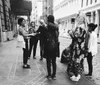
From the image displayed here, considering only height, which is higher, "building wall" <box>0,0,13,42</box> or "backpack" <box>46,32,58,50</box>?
"building wall" <box>0,0,13,42</box>

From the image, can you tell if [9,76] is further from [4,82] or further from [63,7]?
[63,7]

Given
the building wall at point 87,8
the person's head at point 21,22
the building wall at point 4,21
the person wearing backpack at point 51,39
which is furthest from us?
the building wall at point 87,8

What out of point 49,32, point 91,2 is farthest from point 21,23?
point 91,2

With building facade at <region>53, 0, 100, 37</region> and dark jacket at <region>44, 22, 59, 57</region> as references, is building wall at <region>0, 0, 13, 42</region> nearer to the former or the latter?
dark jacket at <region>44, 22, 59, 57</region>

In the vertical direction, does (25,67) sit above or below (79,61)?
below

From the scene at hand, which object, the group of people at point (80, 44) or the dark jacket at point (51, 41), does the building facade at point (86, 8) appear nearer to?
the group of people at point (80, 44)

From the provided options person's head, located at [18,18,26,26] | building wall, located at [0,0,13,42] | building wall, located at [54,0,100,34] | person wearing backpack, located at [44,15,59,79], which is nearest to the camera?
person wearing backpack, located at [44,15,59,79]

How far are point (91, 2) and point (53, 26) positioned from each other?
29.0 meters

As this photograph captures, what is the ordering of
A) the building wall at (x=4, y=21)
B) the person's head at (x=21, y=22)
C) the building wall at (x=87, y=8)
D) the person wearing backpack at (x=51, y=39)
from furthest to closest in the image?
the building wall at (x=87, y=8), the building wall at (x=4, y=21), the person's head at (x=21, y=22), the person wearing backpack at (x=51, y=39)

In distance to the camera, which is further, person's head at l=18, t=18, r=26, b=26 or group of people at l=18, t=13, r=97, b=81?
person's head at l=18, t=18, r=26, b=26

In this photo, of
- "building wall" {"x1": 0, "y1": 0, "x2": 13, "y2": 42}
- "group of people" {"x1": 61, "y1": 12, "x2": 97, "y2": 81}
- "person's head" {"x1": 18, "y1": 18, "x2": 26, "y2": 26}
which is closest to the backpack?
"group of people" {"x1": 61, "y1": 12, "x2": 97, "y2": 81}

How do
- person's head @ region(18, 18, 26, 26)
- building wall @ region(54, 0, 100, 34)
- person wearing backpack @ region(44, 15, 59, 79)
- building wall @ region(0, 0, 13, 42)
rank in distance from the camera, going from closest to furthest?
person wearing backpack @ region(44, 15, 59, 79)
person's head @ region(18, 18, 26, 26)
building wall @ region(0, 0, 13, 42)
building wall @ region(54, 0, 100, 34)

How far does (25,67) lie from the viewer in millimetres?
6234

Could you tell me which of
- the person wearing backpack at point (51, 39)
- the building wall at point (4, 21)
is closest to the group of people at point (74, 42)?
the person wearing backpack at point (51, 39)
